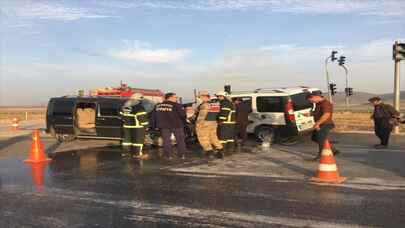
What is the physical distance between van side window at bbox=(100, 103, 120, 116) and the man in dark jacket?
131 inches

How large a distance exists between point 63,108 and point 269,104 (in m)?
6.66

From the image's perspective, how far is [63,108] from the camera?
16062 millimetres

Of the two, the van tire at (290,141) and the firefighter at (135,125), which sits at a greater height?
the firefighter at (135,125)

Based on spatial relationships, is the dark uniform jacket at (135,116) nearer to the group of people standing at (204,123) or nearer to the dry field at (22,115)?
the group of people standing at (204,123)

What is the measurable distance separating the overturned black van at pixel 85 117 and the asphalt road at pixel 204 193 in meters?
2.90

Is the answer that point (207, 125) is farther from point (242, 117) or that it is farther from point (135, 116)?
point (242, 117)

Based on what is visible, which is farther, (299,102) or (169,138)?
(299,102)

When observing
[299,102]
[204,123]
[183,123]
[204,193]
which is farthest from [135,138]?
[299,102]

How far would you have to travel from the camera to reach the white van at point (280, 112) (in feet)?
47.9

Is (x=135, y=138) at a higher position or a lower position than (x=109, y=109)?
lower

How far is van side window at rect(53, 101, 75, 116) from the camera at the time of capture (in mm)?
→ 15945

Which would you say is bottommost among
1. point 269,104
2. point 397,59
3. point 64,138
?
point 64,138

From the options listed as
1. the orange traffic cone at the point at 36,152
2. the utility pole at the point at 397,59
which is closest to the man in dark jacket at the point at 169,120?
the orange traffic cone at the point at 36,152

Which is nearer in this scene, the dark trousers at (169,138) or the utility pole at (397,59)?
the dark trousers at (169,138)
